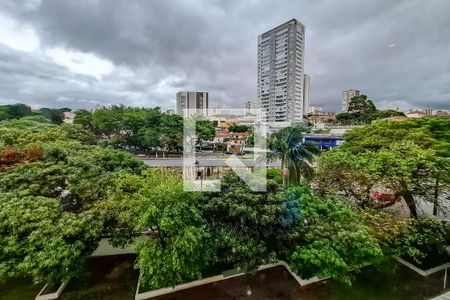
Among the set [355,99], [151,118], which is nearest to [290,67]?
[355,99]

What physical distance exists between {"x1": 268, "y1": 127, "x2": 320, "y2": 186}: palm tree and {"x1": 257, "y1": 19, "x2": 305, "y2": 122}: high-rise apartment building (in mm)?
47012

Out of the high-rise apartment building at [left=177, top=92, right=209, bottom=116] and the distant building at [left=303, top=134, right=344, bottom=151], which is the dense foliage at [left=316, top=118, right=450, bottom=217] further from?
the high-rise apartment building at [left=177, top=92, right=209, bottom=116]

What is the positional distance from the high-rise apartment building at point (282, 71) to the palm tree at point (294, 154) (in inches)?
1851

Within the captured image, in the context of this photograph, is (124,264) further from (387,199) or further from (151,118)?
(151,118)

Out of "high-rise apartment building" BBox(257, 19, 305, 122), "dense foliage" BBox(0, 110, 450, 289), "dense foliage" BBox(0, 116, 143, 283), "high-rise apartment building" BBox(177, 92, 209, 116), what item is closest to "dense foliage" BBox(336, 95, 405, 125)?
"high-rise apartment building" BBox(257, 19, 305, 122)

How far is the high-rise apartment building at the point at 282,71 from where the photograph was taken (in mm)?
53875

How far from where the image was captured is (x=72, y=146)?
35.2 ft

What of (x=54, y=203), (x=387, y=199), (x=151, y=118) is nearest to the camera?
(x=54, y=203)

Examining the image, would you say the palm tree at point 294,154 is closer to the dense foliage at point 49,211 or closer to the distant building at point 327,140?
the dense foliage at point 49,211

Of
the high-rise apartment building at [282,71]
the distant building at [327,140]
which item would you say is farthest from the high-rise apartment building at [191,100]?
the distant building at [327,140]

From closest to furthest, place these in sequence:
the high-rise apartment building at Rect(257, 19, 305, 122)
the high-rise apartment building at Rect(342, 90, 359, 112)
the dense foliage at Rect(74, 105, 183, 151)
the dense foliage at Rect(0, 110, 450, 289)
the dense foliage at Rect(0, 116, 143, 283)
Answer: the dense foliage at Rect(0, 116, 143, 283) → the dense foliage at Rect(0, 110, 450, 289) → the dense foliage at Rect(74, 105, 183, 151) → the high-rise apartment building at Rect(257, 19, 305, 122) → the high-rise apartment building at Rect(342, 90, 359, 112)

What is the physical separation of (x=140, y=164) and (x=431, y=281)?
474 inches

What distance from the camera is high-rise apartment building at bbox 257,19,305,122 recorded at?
53875mm

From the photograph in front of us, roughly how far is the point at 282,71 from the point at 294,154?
166 feet
